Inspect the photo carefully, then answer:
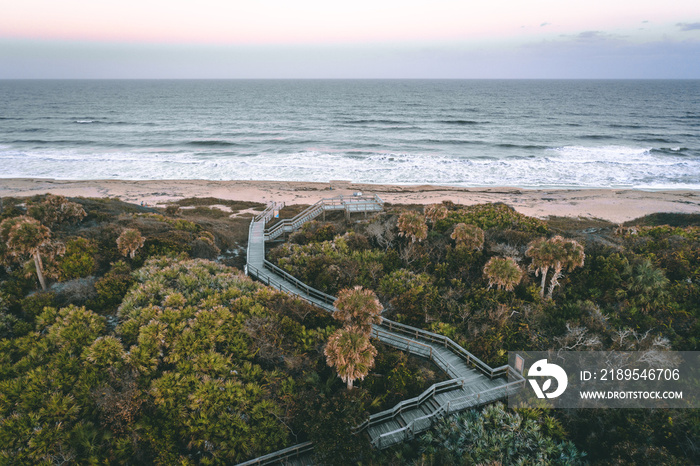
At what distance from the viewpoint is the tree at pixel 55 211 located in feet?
70.6

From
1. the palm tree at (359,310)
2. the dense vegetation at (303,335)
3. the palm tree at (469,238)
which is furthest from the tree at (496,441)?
the palm tree at (469,238)

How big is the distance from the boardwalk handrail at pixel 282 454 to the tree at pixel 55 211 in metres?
20.7

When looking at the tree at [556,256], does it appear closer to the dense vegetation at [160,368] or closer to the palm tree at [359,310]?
the dense vegetation at [160,368]

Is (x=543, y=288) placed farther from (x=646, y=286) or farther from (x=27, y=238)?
(x=27, y=238)

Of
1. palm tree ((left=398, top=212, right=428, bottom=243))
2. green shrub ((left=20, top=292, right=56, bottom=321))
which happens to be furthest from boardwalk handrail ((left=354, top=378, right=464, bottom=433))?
green shrub ((left=20, top=292, right=56, bottom=321))

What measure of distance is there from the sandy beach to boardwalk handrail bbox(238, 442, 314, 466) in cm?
2907

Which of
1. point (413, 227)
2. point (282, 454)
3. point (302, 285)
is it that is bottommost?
point (282, 454)

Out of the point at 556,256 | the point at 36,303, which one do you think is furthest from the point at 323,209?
the point at 36,303

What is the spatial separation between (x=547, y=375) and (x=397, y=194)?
30513 mm

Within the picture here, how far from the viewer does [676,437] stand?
9.47 meters

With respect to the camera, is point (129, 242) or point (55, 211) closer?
point (129, 242)

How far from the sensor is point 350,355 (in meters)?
10.4

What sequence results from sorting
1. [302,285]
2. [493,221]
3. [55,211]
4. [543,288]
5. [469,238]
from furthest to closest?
1. [493,221]
2. [55,211]
3. [469,238]
4. [302,285]
5. [543,288]

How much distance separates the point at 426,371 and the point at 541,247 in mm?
8230
